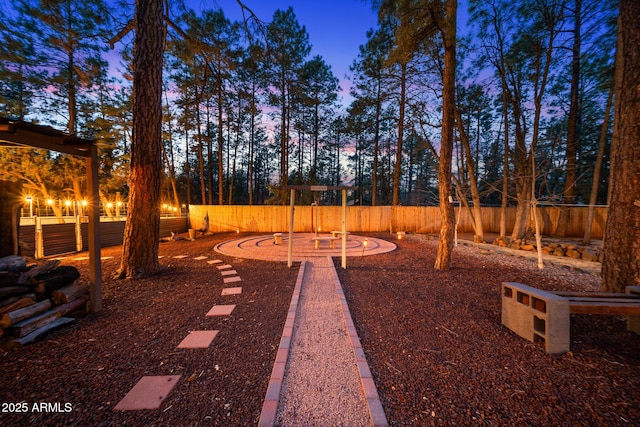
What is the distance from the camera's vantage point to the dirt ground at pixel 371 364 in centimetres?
159

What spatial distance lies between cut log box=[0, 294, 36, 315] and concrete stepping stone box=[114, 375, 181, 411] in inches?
82.4

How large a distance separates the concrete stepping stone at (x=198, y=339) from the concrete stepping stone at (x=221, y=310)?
19.6 inches

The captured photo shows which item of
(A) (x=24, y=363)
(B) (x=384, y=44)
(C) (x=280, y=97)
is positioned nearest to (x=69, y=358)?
(A) (x=24, y=363)

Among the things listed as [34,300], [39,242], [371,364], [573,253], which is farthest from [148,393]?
[573,253]

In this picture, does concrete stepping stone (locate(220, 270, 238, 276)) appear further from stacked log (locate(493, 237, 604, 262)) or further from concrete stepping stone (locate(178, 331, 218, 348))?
stacked log (locate(493, 237, 604, 262))

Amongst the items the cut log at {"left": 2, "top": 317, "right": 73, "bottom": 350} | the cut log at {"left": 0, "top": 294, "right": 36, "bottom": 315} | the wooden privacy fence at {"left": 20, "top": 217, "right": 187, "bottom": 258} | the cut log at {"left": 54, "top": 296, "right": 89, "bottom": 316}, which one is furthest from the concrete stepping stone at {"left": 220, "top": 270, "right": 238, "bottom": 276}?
the wooden privacy fence at {"left": 20, "top": 217, "right": 187, "bottom": 258}

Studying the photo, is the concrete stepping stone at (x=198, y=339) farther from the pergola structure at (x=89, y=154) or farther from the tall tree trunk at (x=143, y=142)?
the tall tree trunk at (x=143, y=142)

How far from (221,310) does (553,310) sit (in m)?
4.24

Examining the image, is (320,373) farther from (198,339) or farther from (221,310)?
(221,310)

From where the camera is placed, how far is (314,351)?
93.4 inches

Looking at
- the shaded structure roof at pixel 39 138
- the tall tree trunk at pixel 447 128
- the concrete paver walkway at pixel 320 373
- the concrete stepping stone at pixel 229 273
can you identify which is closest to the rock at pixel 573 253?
the tall tree trunk at pixel 447 128

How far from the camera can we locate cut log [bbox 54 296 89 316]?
2932mm

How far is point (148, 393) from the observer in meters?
1.79

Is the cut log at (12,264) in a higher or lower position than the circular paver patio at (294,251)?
higher
